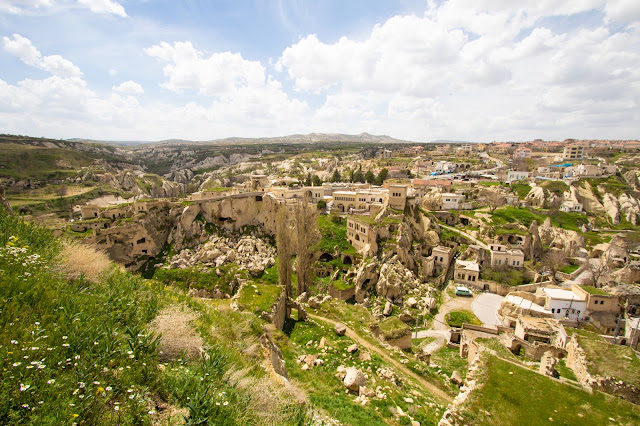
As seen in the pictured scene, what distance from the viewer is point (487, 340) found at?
62.8 ft

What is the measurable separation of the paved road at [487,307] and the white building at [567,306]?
437cm

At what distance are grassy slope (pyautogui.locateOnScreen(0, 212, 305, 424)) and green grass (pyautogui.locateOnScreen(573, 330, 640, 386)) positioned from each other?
61.0ft

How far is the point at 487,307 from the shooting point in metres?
28.5

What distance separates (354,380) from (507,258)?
103 feet

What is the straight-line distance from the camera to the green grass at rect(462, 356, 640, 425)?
1025 cm

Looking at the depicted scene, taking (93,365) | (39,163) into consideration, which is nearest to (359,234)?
(93,365)

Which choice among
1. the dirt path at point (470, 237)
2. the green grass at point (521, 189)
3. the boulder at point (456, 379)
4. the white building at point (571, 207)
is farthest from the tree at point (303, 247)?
the white building at point (571, 207)

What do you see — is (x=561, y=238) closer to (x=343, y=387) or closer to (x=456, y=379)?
(x=456, y=379)

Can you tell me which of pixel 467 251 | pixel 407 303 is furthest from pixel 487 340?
pixel 467 251

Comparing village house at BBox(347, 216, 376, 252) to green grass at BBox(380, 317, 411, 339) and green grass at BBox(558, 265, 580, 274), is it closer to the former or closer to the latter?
green grass at BBox(380, 317, 411, 339)

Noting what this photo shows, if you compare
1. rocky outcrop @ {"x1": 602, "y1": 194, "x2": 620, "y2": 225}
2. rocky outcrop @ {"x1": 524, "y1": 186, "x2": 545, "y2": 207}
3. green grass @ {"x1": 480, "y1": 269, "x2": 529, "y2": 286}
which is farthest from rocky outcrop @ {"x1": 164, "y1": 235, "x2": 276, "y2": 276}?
rocky outcrop @ {"x1": 602, "y1": 194, "x2": 620, "y2": 225}

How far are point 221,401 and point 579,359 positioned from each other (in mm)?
21059

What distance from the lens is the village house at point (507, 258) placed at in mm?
33750

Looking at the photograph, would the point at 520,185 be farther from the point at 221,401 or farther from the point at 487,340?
the point at 221,401
